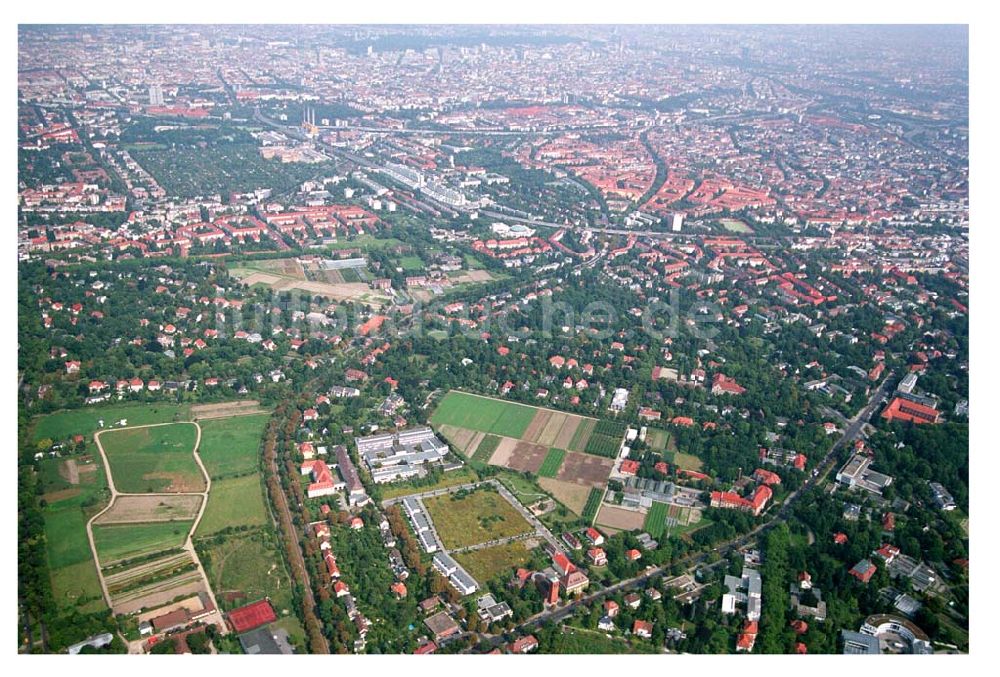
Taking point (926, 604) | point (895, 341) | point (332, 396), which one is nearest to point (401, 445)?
point (332, 396)

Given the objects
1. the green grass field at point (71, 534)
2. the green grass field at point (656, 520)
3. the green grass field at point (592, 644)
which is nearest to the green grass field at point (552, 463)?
the green grass field at point (656, 520)

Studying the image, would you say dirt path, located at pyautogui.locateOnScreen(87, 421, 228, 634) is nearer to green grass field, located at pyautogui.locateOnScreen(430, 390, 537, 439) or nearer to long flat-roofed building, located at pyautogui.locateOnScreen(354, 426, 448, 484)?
long flat-roofed building, located at pyautogui.locateOnScreen(354, 426, 448, 484)

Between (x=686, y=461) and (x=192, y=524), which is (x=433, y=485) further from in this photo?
(x=686, y=461)

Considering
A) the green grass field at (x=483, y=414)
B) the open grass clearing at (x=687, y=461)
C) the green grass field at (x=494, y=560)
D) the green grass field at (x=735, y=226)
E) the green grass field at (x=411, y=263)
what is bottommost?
the green grass field at (x=494, y=560)

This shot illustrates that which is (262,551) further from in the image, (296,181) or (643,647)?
(296,181)

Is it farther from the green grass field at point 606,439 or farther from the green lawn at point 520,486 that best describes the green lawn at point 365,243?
the green lawn at point 520,486

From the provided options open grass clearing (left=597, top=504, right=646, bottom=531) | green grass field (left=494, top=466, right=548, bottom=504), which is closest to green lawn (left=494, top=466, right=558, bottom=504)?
green grass field (left=494, top=466, right=548, bottom=504)
